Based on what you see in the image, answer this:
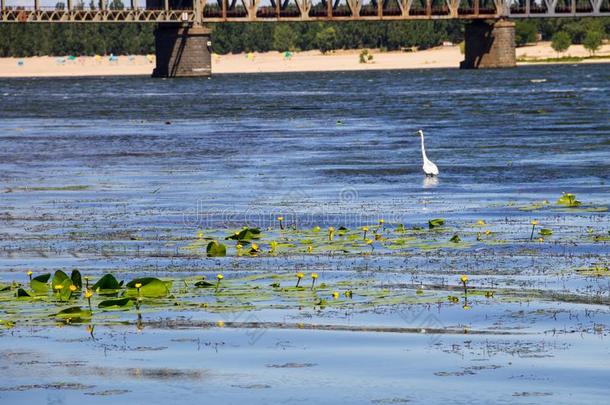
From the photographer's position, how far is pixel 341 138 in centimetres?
4906

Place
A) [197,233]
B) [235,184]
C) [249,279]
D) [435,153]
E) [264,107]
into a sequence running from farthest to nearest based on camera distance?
[264,107] → [435,153] → [235,184] → [197,233] → [249,279]

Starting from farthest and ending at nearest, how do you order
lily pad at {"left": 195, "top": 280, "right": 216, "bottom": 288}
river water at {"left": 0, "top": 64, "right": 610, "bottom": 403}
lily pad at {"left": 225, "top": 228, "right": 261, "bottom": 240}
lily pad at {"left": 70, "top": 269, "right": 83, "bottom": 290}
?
lily pad at {"left": 225, "top": 228, "right": 261, "bottom": 240} → lily pad at {"left": 195, "top": 280, "right": 216, "bottom": 288} → lily pad at {"left": 70, "top": 269, "right": 83, "bottom": 290} → river water at {"left": 0, "top": 64, "right": 610, "bottom": 403}

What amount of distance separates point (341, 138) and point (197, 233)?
28010mm

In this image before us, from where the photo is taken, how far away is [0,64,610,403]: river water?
11484mm

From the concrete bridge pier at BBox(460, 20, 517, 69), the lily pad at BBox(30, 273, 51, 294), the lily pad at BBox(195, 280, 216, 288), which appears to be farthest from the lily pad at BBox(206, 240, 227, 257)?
the concrete bridge pier at BBox(460, 20, 517, 69)

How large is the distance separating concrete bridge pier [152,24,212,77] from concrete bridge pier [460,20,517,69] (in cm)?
3304

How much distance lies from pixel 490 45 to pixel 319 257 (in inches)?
6546

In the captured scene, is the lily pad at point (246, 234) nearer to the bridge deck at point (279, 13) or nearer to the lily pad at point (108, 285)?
the lily pad at point (108, 285)

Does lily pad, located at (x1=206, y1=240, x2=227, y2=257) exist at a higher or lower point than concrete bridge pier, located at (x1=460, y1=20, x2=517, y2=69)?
higher

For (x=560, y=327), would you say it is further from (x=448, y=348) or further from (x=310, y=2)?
(x=310, y=2)

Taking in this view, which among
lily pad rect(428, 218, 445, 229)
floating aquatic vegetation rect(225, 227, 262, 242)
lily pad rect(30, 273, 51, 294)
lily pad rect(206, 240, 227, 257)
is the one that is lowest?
lily pad rect(428, 218, 445, 229)

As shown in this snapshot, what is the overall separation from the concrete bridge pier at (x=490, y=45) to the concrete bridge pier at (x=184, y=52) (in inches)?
1301

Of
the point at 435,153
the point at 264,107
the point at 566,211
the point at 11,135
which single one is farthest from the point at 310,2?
the point at 566,211

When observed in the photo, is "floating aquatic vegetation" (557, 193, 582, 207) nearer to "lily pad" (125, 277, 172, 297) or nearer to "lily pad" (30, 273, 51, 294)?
"lily pad" (125, 277, 172, 297)
